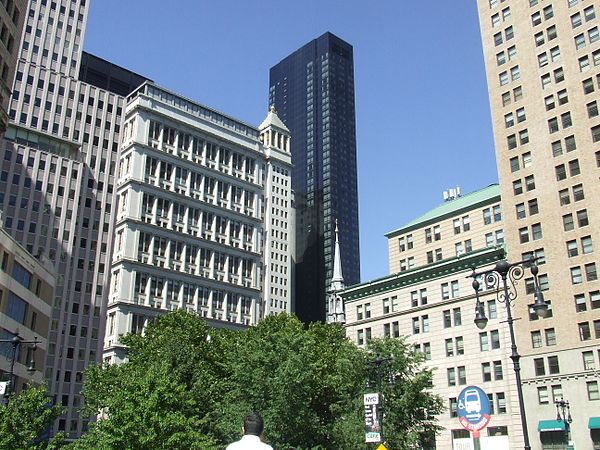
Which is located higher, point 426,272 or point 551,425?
point 426,272

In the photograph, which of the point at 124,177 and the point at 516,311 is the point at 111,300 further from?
the point at 516,311

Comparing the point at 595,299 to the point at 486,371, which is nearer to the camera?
the point at 595,299

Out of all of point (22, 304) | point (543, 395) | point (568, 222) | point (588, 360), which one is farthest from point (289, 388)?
point (568, 222)

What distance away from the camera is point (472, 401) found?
16.8 meters

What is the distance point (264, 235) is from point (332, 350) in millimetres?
72145

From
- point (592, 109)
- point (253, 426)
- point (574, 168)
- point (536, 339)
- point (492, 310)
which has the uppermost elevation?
point (592, 109)

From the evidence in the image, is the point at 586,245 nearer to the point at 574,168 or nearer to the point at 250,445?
the point at 574,168

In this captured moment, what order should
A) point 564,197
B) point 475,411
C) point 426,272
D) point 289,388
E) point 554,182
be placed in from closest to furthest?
point 475,411
point 289,388
point 564,197
point 554,182
point 426,272

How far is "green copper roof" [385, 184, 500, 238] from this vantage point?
80000 millimetres

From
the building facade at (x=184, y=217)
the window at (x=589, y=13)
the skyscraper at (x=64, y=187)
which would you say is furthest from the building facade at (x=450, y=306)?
the skyscraper at (x=64, y=187)

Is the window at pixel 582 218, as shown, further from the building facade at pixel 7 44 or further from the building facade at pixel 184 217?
the building facade at pixel 184 217

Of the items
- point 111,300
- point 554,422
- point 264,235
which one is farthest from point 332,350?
point 264,235

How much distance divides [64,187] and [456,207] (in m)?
65.3

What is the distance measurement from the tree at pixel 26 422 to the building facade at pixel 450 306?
32725 mm
